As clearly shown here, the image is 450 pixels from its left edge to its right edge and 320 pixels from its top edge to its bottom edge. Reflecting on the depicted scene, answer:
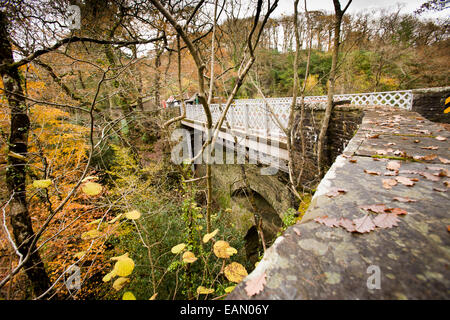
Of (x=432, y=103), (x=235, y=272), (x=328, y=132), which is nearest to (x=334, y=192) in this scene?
(x=235, y=272)

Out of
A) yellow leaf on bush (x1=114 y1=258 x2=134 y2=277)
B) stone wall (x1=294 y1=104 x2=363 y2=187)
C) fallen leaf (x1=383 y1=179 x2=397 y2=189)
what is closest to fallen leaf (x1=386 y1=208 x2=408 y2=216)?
fallen leaf (x1=383 y1=179 x2=397 y2=189)

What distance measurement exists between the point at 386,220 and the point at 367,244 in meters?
0.20

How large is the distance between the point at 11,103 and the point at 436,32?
22.5 m

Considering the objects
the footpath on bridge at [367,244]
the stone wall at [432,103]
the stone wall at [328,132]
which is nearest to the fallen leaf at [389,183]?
the footpath on bridge at [367,244]

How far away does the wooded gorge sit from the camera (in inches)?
66.1

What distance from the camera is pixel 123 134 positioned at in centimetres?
637

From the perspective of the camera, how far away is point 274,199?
6273 millimetres

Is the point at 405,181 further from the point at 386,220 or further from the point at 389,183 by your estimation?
the point at 386,220

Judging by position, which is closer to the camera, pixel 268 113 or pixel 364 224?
pixel 364 224

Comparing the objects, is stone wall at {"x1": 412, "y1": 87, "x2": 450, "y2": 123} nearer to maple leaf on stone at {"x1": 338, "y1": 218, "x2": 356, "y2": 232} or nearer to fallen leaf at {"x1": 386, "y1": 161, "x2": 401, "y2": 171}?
fallen leaf at {"x1": 386, "y1": 161, "x2": 401, "y2": 171}

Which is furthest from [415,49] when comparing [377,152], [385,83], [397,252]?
[397,252]

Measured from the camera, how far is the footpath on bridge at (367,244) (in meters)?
0.52
